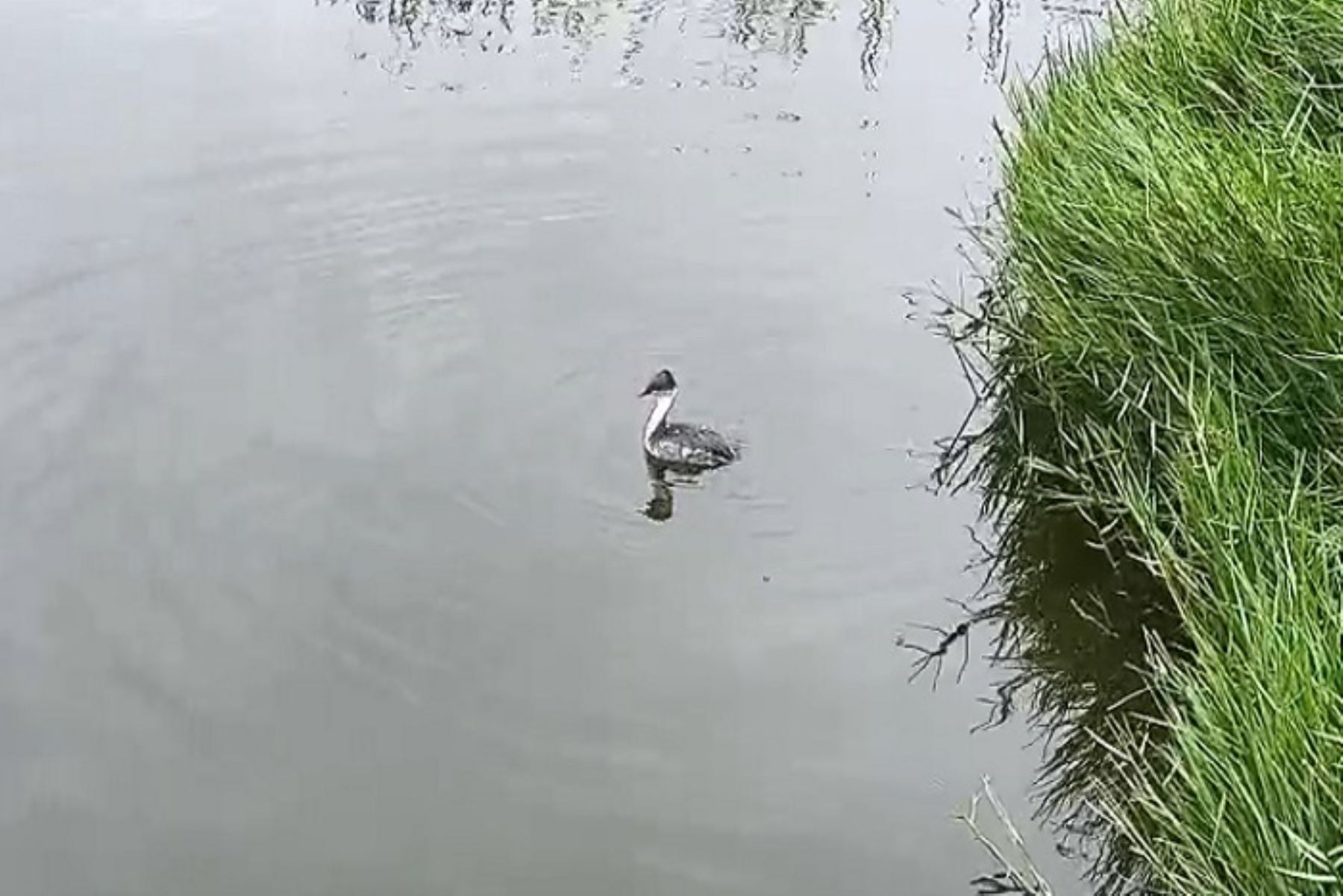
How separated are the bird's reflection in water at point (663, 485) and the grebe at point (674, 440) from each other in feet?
0.08

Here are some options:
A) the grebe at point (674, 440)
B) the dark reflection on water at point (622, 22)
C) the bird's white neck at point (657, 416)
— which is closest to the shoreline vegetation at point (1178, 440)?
the grebe at point (674, 440)

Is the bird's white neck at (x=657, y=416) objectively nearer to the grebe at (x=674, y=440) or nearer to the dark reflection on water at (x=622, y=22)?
the grebe at (x=674, y=440)

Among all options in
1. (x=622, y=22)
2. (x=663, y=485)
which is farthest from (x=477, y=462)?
(x=622, y=22)

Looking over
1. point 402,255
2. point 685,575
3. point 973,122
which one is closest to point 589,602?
point 685,575

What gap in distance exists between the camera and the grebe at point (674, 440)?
21.5ft

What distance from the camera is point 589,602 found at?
597cm

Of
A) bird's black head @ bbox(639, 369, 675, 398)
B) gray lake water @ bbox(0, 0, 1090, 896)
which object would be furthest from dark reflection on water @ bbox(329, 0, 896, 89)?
bird's black head @ bbox(639, 369, 675, 398)

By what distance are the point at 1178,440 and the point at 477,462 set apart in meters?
2.42

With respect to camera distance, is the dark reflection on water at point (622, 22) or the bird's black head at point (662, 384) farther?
the dark reflection on water at point (622, 22)

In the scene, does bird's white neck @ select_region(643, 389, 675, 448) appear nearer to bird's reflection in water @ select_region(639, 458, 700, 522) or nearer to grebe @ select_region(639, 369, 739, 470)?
grebe @ select_region(639, 369, 739, 470)

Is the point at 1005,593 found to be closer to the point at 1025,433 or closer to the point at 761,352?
the point at 1025,433

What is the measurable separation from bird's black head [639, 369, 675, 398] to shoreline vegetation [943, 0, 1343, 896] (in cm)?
99

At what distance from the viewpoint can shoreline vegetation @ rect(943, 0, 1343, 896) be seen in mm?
3979

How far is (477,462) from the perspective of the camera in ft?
21.8
